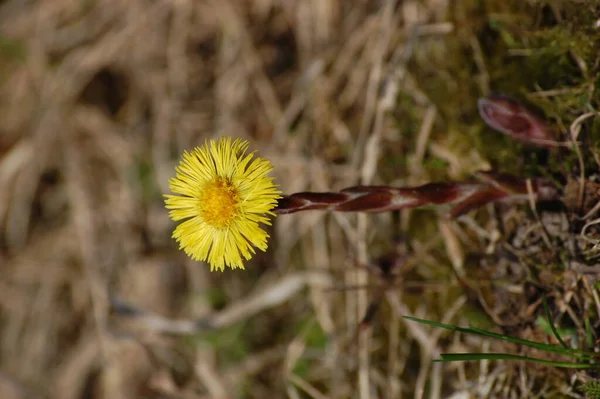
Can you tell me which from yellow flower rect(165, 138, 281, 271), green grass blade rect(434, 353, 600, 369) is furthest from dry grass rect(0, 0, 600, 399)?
yellow flower rect(165, 138, 281, 271)

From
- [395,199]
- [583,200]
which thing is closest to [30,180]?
[395,199]

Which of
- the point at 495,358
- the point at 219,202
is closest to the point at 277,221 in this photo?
the point at 219,202

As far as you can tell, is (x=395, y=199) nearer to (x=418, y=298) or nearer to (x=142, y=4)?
(x=418, y=298)

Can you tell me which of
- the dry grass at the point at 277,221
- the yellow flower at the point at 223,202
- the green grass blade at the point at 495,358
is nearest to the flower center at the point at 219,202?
the yellow flower at the point at 223,202

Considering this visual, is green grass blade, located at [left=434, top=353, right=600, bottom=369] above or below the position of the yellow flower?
below

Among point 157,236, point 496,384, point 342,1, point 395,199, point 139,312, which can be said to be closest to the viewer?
point 395,199

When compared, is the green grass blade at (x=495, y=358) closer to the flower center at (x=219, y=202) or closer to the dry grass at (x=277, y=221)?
the dry grass at (x=277, y=221)

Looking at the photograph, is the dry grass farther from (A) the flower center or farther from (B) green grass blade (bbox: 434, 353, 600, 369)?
(A) the flower center

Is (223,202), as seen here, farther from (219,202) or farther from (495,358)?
(495,358)
